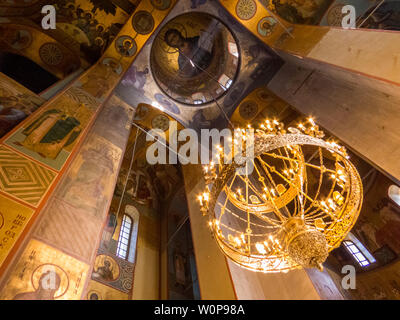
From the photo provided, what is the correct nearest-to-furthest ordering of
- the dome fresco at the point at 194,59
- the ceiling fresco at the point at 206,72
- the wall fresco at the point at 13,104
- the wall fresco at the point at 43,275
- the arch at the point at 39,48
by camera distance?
the wall fresco at the point at 43,275
the wall fresco at the point at 13,104
the arch at the point at 39,48
the ceiling fresco at the point at 206,72
the dome fresco at the point at 194,59

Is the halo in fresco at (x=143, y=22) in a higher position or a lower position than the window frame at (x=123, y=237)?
higher

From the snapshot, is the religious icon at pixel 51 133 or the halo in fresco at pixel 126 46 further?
the halo in fresco at pixel 126 46

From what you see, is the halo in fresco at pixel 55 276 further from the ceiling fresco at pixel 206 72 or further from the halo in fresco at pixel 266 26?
the halo in fresco at pixel 266 26

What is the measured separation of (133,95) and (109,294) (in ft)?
19.4

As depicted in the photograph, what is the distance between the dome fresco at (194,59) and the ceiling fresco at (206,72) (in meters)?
0.06

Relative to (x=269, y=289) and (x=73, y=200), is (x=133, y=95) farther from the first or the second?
(x=269, y=289)

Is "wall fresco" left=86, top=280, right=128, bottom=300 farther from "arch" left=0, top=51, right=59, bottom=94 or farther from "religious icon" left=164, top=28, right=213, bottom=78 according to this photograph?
"religious icon" left=164, top=28, right=213, bottom=78

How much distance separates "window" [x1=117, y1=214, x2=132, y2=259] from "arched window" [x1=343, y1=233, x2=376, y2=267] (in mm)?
7184

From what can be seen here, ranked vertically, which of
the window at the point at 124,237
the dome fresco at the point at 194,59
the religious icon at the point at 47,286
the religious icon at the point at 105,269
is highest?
the dome fresco at the point at 194,59

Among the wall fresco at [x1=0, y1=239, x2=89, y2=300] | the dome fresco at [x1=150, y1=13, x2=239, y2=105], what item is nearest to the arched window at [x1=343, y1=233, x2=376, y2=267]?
the dome fresco at [x1=150, y1=13, x2=239, y2=105]

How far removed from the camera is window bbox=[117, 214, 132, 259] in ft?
22.5

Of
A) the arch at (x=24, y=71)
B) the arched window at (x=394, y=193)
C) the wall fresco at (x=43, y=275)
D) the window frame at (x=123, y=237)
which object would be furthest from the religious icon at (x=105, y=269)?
the arched window at (x=394, y=193)

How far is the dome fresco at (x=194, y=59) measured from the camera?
8906 mm

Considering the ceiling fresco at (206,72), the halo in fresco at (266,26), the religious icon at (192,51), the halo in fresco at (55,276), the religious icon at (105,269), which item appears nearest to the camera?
the halo in fresco at (55,276)
